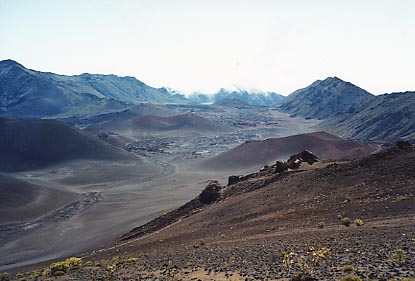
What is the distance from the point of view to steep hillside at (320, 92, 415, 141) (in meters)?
140

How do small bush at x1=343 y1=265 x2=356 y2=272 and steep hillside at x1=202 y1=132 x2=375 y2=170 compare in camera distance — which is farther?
steep hillside at x1=202 y1=132 x2=375 y2=170

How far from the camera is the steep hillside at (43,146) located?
10406 cm

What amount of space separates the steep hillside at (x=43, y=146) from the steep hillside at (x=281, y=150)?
28190 mm

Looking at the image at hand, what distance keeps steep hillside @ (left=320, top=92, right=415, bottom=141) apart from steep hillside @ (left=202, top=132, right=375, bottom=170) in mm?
38494

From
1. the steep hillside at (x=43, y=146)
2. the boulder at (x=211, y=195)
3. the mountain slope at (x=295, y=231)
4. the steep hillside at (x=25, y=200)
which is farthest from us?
the steep hillside at (x=43, y=146)

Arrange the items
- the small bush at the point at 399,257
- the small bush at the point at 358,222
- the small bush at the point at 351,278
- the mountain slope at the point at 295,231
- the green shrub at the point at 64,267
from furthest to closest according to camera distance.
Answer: the green shrub at the point at 64,267, the small bush at the point at 358,222, the mountain slope at the point at 295,231, the small bush at the point at 399,257, the small bush at the point at 351,278

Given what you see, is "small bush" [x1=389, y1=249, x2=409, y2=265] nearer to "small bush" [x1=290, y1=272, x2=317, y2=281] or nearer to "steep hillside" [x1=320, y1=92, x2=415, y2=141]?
"small bush" [x1=290, y1=272, x2=317, y2=281]

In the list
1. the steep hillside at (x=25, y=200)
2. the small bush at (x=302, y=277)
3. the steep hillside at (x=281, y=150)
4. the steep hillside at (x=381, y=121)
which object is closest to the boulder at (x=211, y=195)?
the small bush at (x=302, y=277)

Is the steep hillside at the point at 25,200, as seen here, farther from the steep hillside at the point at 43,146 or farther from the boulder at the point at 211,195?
the steep hillside at the point at 43,146

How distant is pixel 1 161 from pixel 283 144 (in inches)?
2651

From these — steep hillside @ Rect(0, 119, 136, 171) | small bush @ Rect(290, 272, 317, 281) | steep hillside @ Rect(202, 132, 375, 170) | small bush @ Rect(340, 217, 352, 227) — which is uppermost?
steep hillside @ Rect(0, 119, 136, 171)

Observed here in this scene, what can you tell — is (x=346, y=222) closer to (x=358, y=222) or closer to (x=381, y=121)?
(x=358, y=222)

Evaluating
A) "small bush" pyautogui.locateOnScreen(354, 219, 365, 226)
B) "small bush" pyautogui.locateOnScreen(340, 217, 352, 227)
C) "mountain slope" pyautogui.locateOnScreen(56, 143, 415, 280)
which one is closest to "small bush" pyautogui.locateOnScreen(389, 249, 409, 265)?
"mountain slope" pyautogui.locateOnScreen(56, 143, 415, 280)

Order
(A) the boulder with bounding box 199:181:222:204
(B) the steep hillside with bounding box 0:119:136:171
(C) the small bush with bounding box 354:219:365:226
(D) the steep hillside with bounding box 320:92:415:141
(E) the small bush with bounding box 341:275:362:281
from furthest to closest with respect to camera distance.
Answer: (D) the steep hillside with bounding box 320:92:415:141 < (B) the steep hillside with bounding box 0:119:136:171 < (A) the boulder with bounding box 199:181:222:204 < (C) the small bush with bounding box 354:219:365:226 < (E) the small bush with bounding box 341:275:362:281
